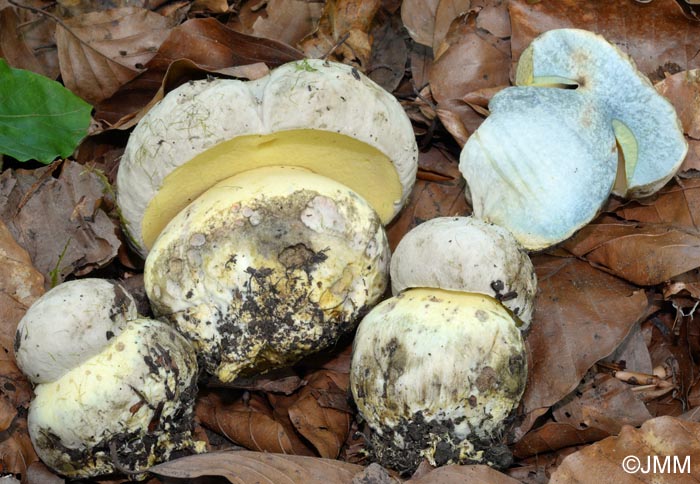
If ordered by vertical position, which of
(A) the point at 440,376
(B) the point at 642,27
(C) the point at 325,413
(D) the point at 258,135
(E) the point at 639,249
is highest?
(D) the point at 258,135

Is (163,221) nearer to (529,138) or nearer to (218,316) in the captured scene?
(218,316)

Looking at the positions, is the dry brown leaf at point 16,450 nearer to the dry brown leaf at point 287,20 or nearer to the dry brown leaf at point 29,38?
the dry brown leaf at point 29,38

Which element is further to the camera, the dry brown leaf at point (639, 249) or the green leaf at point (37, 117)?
the green leaf at point (37, 117)

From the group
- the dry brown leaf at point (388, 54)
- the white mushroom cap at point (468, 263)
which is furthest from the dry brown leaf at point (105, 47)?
the white mushroom cap at point (468, 263)

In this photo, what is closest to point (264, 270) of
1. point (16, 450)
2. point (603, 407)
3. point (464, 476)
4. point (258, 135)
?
point (258, 135)

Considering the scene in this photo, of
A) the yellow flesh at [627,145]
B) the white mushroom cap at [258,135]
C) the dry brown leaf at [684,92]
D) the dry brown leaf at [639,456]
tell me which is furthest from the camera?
the dry brown leaf at [684,92]

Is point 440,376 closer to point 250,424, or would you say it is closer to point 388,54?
point 250,424

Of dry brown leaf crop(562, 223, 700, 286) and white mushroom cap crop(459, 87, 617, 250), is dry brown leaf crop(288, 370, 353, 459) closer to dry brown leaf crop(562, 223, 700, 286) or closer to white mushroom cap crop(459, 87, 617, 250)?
white mushroom cap crop(459, 87, 617, 250)
